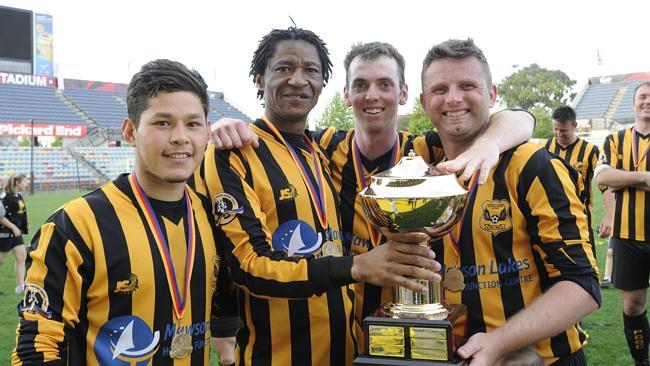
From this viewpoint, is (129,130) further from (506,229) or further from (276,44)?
(506,229)

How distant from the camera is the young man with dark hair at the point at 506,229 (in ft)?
6.35

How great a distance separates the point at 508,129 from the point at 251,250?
3.36 ft

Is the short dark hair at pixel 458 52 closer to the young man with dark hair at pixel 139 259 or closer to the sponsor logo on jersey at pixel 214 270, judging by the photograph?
the young man with dark hair at pixel 139 259

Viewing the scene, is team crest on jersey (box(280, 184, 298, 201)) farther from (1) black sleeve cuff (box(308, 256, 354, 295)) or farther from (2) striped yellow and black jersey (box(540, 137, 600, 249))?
(2) striped yellow and black jersey (box(540, 137, 600, 249))

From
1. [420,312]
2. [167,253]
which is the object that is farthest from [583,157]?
[167,253]

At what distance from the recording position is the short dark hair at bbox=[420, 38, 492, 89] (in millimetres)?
2100

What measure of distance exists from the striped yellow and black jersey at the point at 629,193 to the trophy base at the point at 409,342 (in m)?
3.42

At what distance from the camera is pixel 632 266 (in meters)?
4.52

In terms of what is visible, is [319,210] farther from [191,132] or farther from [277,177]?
[191,132]

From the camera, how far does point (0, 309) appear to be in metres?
6.43

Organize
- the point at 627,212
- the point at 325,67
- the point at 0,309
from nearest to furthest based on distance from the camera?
the point at 325,67, the point at 627,212, the point at 0,309

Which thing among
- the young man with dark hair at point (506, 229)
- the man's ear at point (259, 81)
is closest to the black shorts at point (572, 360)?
the young man with dark hair at point (506, 229)

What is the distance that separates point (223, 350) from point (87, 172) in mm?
28756

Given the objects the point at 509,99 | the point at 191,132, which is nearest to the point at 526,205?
the point at 191,132
